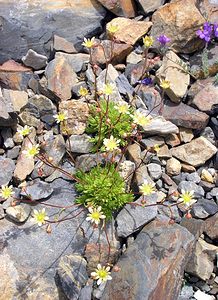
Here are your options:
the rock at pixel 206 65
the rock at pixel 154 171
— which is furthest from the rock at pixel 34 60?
the rock at pixel 154 171

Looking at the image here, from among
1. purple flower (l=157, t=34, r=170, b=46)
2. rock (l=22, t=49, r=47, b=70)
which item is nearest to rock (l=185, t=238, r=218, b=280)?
purple flower (l=157, t=34, r=170, b=46)

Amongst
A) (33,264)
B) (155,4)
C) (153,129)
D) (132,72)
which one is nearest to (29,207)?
(33,264)

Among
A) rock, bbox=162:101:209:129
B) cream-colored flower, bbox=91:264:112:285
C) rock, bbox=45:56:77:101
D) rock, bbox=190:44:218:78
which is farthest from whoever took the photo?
rock, bbox=190:44:218:78

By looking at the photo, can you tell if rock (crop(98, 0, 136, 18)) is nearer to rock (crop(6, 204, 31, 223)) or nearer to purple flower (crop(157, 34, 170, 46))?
purple flower (crop(157, 34, 170, 46))

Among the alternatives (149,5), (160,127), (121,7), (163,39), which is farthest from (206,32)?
(160,127)

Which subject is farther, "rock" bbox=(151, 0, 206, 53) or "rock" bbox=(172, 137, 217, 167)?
"rock" bbox=(151, 0, 206, 53)

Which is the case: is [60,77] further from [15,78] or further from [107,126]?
[107,126]
